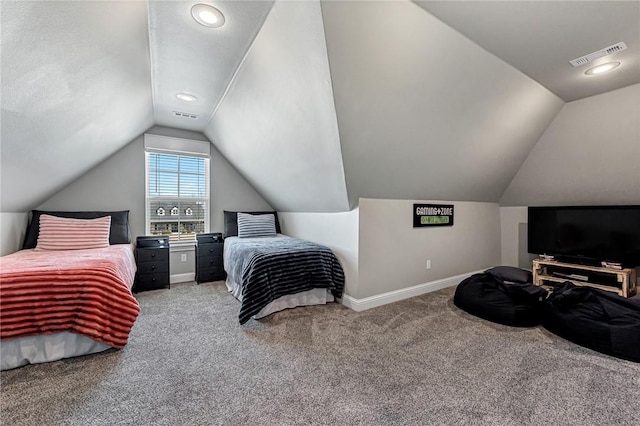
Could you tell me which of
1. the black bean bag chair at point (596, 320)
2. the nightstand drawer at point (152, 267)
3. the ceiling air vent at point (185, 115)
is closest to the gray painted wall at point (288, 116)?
the ceiling air vent at point (185, 115)

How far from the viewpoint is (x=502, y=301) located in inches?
99.7

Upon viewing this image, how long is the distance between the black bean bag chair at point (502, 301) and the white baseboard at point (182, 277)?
375 cm

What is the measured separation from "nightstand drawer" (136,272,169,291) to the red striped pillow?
602 mm

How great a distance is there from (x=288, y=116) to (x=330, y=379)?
219cm

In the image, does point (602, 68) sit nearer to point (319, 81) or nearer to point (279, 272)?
point (319, 81)

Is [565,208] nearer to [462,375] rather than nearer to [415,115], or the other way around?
[415,115]

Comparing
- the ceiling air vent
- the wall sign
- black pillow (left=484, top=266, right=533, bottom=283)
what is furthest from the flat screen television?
the ceiling air vent

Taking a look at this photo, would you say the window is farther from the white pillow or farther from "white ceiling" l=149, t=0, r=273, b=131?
"white ceiling" l=149, t=0, r=273, b=131

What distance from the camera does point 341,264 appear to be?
10.1 ft

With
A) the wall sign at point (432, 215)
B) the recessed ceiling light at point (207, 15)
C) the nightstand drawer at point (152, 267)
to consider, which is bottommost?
the nightstand drawer at point (152, 267)

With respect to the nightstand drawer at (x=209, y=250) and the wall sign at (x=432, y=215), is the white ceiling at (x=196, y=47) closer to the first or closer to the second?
the nightstand drawer at (x=209, y=250)

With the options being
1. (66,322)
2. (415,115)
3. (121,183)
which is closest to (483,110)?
(415,115)

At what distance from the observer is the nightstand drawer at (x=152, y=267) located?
11.4 ft

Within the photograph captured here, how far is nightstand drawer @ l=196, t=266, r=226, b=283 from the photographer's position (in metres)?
3.91
